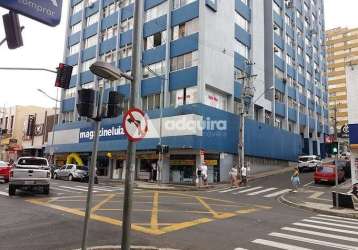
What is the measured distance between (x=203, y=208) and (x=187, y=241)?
21.5 feet

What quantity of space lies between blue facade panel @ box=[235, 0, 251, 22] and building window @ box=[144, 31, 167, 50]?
913cm

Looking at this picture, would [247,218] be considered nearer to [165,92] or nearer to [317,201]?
[317,201]

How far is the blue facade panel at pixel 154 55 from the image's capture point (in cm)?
3877

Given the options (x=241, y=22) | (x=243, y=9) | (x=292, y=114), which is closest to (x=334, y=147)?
(x=241, y=22)

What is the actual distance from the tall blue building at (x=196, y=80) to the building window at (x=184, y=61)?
0.33ft

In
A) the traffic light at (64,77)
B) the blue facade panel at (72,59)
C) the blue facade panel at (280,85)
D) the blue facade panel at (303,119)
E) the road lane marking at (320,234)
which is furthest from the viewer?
the blue facade panel at (303,119)

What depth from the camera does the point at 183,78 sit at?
36.0m

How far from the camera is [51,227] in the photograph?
A: 35.7 feet

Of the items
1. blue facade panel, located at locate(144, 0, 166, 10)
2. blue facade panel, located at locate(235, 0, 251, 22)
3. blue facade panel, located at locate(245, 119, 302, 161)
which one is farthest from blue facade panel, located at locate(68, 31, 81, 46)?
blue facade panel, located at locate(245, 119, 302, 161)

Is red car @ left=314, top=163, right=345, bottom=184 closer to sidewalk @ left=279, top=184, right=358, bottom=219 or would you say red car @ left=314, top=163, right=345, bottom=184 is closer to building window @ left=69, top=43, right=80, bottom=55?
sidewalk @ left=279, top=184, right=358, bottom=219

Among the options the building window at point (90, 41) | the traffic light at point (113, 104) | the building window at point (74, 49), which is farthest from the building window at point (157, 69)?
the traffic light at point (113, 104)

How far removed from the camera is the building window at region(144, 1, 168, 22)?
130 feet

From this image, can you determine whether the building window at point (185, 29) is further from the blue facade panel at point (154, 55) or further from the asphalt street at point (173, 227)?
the asphalt street at point (173, 227)

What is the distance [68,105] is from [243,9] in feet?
86.8
